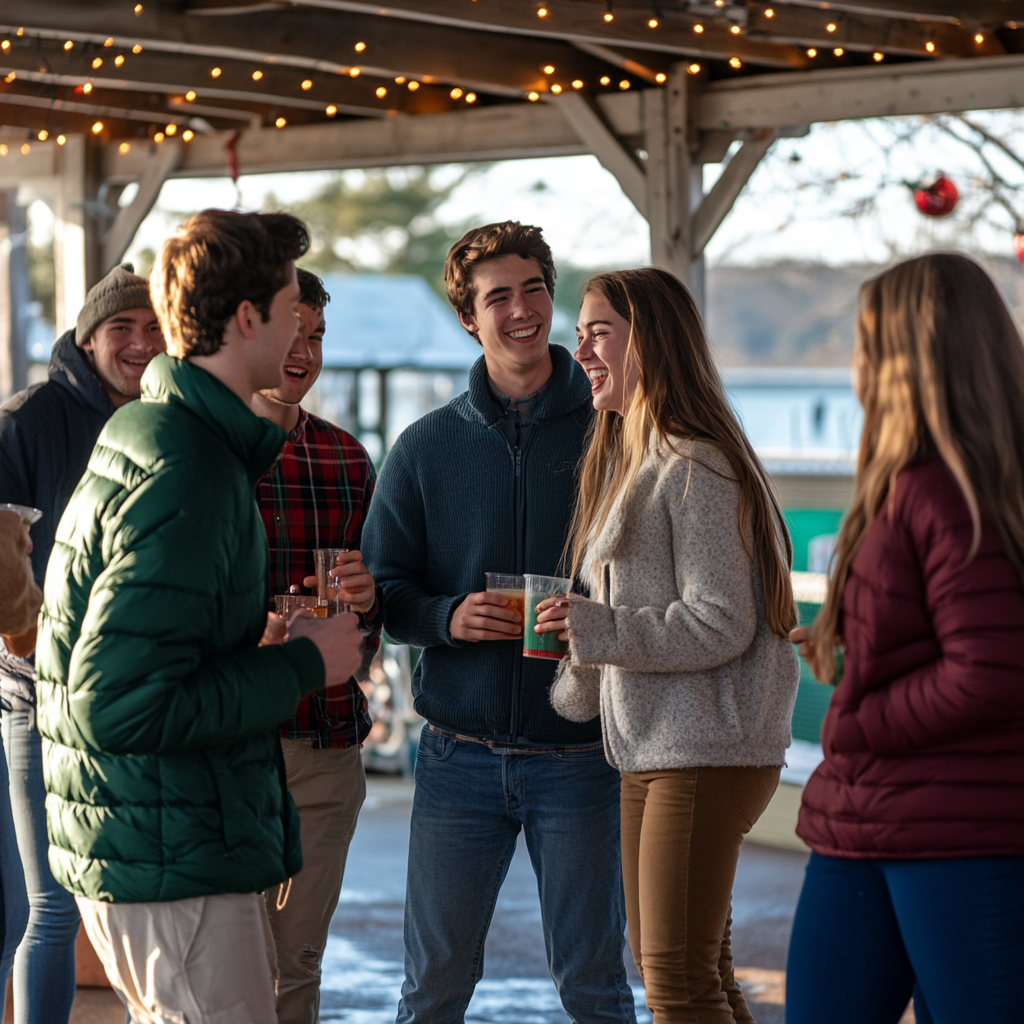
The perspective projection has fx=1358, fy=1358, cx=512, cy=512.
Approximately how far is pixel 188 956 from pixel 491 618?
0.90m

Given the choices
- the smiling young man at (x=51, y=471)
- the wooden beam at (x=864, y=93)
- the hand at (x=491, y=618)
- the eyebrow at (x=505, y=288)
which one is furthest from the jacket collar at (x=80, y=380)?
the wooden beam at (x=864, y=93)

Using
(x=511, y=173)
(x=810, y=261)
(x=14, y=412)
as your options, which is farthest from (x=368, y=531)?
(x=810, y=261)

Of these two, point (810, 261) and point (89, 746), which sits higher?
point (810, 261)

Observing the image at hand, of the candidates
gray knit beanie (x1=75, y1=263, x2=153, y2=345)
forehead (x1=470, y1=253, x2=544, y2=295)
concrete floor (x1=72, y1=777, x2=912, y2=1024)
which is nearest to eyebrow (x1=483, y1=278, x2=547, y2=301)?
forehead (x1=470, y1=253, x2=544, y2=295)

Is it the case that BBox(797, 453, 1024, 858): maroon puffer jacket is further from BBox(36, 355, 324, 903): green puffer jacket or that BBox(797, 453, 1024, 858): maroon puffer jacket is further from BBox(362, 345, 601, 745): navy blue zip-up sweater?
BBox(362, 345, 601, 745): navy blue zip-up sweater

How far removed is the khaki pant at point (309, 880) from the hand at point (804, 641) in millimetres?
1070

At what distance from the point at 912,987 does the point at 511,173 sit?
78.0ft

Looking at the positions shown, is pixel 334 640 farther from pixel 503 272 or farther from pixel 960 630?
pixel 503 272

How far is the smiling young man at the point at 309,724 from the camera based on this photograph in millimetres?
2645

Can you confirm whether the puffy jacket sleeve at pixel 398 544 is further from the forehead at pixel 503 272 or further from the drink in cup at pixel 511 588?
the forehead at pixel 503 272

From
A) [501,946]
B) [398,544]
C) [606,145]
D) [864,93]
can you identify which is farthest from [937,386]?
[606,145]

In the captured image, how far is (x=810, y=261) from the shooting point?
26234mm

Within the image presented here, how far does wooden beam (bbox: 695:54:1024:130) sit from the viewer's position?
4.64 m

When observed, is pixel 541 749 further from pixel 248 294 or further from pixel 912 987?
pixel 248 294
